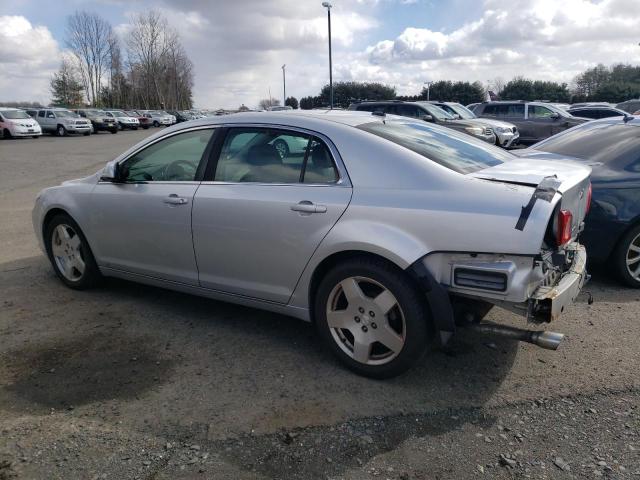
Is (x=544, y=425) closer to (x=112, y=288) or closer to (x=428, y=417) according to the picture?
(x=428, y=417)

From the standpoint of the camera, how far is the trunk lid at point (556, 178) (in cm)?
292

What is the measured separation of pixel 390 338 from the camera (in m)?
3.13

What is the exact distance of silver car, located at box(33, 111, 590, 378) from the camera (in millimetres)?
2820

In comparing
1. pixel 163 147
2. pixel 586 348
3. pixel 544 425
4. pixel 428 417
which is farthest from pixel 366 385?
pixel 163 147

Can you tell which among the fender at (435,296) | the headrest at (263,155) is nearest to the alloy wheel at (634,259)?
the fender at (435,296)

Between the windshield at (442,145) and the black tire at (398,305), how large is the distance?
2.41ft

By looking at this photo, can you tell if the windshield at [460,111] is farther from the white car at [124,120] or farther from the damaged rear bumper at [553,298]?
the white car at [124,120]

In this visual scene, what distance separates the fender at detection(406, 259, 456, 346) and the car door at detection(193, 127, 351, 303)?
1.94ft

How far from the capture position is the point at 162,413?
9.61 ft

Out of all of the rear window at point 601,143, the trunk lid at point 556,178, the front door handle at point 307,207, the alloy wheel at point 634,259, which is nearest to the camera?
the trunk lid at point 556,178

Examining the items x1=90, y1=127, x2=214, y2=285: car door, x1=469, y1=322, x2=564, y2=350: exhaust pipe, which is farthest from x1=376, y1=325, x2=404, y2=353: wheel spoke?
x1=90, y1=127, x2=214, y2=285: car door

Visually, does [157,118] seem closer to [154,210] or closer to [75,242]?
[75,242]

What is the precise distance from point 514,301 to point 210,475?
1.75 metres

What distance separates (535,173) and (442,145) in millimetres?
646
